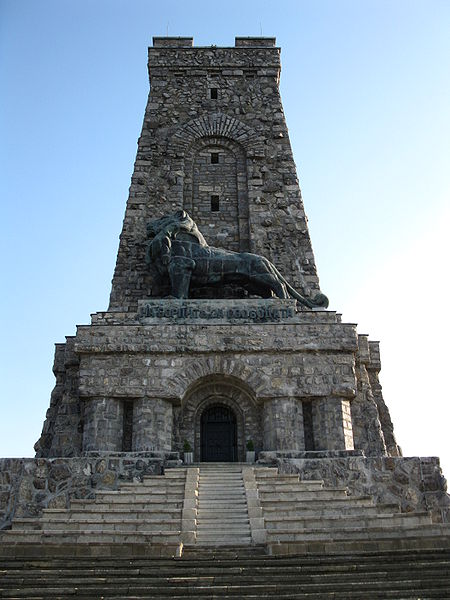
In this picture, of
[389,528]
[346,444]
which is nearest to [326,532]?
[389,528]

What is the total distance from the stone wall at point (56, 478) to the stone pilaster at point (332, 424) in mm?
3751

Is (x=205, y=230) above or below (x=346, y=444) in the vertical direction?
above

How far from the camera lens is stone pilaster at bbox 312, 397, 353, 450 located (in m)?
14.7

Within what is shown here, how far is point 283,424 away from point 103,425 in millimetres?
4084

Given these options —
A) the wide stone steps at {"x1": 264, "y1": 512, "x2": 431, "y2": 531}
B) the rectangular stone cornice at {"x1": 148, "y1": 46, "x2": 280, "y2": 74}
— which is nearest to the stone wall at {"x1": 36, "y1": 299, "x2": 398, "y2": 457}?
the wide stone steps at {"x1": 264, "y1": 512, "x2": 431, "y2": 531}

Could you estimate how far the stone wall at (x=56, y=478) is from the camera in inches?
508

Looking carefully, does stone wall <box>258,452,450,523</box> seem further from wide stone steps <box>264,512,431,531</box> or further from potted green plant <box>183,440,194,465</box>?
wide stone steps <box>264,512,431,531</box>

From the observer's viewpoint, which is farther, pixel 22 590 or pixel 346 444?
pixel 346 444

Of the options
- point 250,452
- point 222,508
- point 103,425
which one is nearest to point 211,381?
point 250,452

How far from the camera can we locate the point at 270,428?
48.7 feet

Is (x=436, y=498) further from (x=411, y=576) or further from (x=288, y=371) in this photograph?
(x=411, y=576)

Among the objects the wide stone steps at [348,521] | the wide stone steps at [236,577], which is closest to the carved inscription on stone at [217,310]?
the wide stone steps at [348,521]

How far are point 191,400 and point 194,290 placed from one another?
3.37 metres

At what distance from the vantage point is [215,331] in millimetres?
15727
